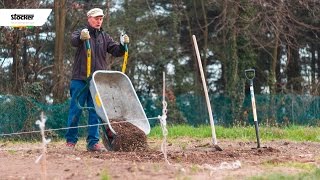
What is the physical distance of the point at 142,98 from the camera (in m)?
23.6

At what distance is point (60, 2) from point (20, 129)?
579cm

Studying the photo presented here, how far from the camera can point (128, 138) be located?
8.26 meters

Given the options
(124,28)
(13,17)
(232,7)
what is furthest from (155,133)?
(124,28)

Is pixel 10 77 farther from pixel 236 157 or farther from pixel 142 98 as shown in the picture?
pixel 236 157

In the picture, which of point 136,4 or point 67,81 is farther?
point 136,4

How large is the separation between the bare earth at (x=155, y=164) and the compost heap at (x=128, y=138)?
340 mm

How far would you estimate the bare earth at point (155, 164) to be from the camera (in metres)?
5.87

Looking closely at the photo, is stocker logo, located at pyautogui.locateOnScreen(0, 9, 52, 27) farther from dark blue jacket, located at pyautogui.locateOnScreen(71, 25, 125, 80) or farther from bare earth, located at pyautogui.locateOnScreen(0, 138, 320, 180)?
bare earth, located at pyautogui.locateOnScreen(0, 138, 320, 180)

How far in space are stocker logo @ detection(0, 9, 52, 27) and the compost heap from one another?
7.64 ft

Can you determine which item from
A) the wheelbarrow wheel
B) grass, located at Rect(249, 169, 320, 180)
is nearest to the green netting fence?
the wheelbarrow wheel

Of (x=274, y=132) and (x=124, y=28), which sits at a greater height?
(x=124, y=28)

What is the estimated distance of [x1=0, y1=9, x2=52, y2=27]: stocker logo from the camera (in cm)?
963

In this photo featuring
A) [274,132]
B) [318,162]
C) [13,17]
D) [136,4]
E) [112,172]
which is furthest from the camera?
[136,4]

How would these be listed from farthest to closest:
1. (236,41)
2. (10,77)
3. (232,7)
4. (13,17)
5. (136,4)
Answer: (136,4) < (236,41) < (232,7) < (10,77) < (13,17)
